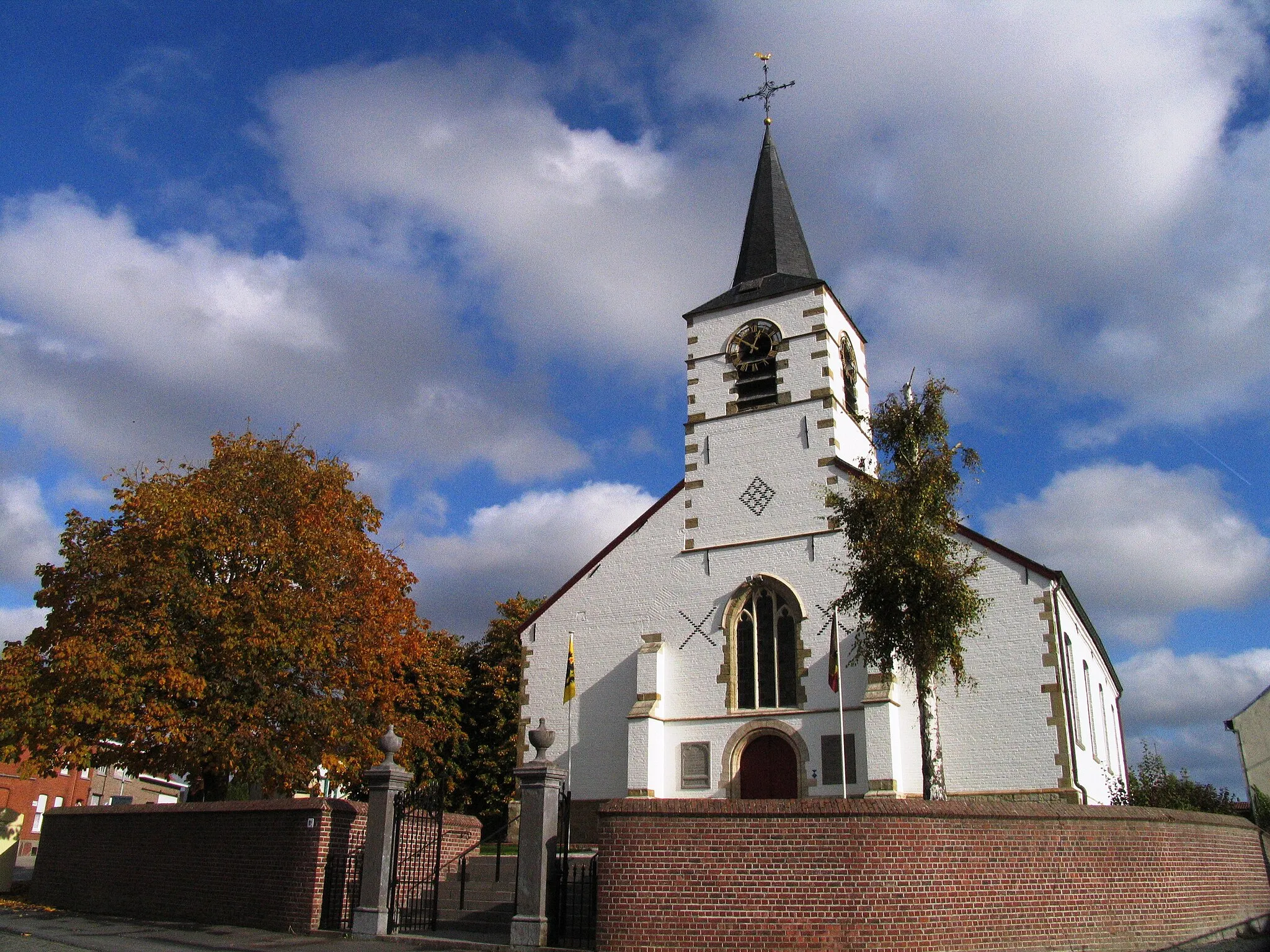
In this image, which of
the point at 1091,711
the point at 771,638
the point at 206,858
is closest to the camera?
the point at 206,858

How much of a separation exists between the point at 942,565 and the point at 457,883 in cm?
895

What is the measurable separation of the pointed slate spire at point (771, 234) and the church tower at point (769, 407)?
24 centimetres

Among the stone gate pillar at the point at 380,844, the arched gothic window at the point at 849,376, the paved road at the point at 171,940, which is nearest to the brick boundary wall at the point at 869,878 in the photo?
the paved road at the point at 171,940

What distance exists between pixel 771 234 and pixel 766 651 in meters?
12.3

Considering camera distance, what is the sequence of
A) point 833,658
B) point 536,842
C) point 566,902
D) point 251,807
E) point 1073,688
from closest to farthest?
point 536,842 < point 566,902 < point 251,807 < point 833,658 < point 1073,688

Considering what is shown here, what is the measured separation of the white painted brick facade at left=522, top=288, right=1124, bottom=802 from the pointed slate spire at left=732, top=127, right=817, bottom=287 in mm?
2397

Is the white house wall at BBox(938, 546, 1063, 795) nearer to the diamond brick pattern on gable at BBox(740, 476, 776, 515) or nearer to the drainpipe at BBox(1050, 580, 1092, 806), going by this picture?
the drainpipe at BBox(1050, 580, 1092, 806)

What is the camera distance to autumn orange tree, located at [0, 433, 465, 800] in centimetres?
1811

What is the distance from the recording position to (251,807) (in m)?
15.2

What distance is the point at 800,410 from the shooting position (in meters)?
23.5

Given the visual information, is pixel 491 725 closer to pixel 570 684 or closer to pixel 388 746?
pixel 570 684

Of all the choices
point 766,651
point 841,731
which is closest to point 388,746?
point 841,731

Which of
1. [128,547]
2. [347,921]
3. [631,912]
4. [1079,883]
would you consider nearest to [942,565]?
[1079,883]

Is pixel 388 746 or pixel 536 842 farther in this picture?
pixel 388 746
